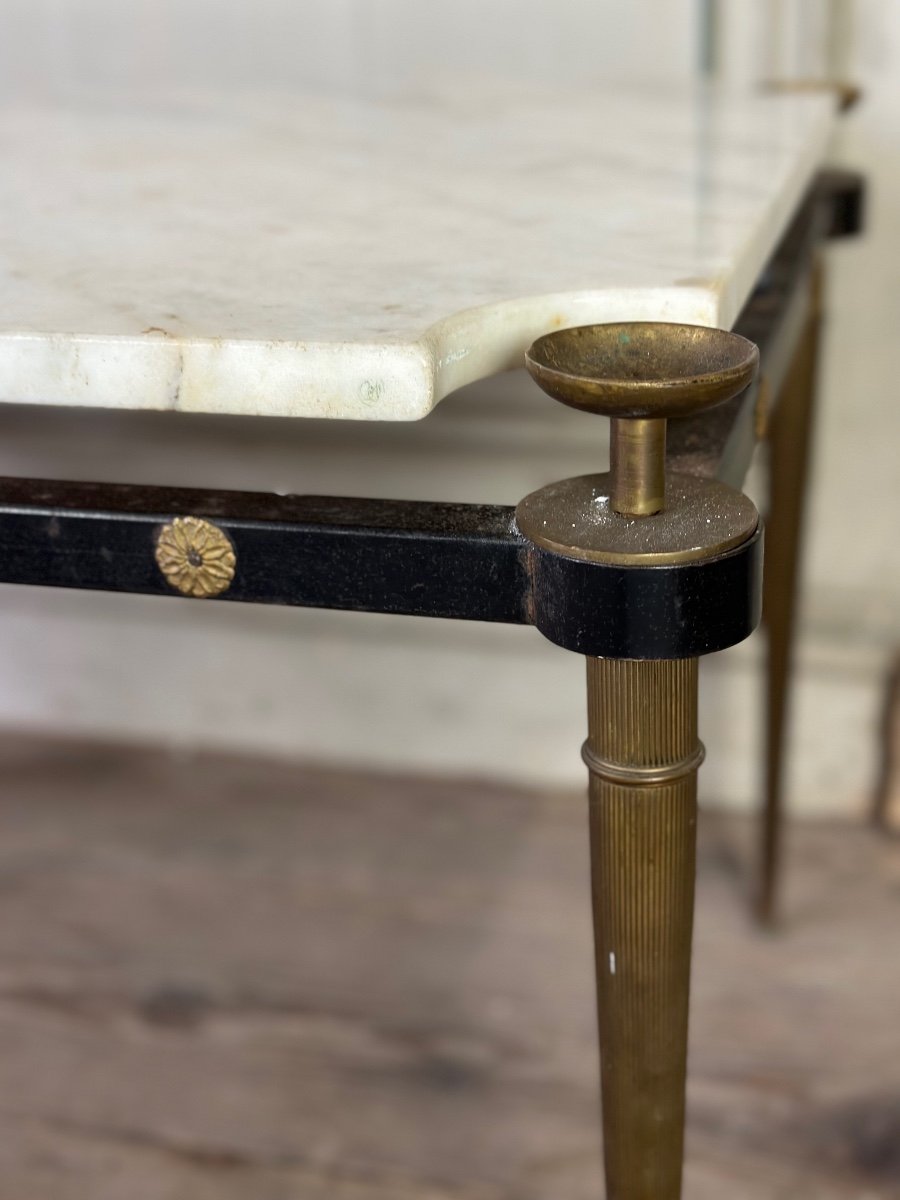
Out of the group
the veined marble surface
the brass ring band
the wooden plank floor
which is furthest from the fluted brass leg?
the wooden plank floor

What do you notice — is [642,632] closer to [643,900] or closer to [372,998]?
[643,900]

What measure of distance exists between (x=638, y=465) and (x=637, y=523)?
2 centimetres

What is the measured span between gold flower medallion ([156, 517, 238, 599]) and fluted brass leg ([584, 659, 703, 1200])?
0.11 metres

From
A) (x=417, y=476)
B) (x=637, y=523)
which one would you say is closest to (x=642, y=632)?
(x=637, y=523)

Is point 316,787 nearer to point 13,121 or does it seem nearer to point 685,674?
point 13,121

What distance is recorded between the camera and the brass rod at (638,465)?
37 centimetres

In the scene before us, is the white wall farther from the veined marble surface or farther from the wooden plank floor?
the veined marble surface

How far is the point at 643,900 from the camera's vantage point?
16.6 inches

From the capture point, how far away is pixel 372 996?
1014 millimetres

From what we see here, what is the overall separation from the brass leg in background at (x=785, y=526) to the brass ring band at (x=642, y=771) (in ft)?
1.72

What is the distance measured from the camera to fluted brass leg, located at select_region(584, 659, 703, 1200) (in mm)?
401

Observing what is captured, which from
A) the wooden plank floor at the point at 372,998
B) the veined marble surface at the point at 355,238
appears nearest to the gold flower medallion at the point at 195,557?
the veined marble surface at the point at 355,238

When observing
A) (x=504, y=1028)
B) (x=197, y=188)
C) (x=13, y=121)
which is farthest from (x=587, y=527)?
(x=504, y=1028)

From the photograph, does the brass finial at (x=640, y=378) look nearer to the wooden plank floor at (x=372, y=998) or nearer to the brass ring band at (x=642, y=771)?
the brass ring band at (x=642, y=771)
